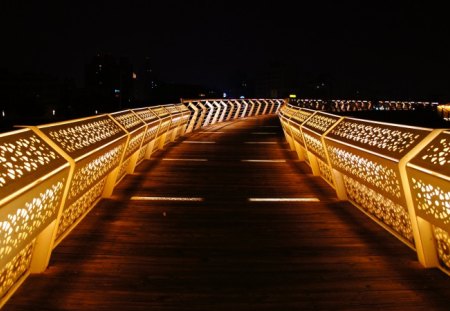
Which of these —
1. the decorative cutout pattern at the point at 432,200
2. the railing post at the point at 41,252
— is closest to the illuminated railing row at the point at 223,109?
the railing post at the point at 41,252

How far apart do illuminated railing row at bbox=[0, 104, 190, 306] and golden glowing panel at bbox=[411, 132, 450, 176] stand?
2.76 metres

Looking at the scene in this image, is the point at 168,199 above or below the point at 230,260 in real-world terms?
above

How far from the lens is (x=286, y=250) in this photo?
480 cm

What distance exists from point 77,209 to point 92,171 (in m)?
0.71

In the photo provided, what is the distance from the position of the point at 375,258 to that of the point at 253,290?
55.4 inches

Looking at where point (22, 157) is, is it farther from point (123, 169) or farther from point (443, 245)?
point (123, 169)

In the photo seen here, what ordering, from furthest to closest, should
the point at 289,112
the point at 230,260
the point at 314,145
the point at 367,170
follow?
the point at 289,112
the point at 314,145
the point at 367,170
the point at 230,260

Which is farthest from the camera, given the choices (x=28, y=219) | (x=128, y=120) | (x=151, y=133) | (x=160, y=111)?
(x=160, y=111)

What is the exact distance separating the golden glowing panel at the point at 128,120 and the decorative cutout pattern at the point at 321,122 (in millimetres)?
3008

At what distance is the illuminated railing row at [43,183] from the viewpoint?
2936mm

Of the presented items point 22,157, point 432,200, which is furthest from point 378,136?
point 22,157

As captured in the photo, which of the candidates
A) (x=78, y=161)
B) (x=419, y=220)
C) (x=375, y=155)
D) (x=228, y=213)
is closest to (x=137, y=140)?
(x=228, y=213)

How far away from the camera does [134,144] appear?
830cm

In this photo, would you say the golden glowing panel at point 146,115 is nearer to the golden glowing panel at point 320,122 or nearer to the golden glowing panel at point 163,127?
the golden glowing panel at point 163,127
